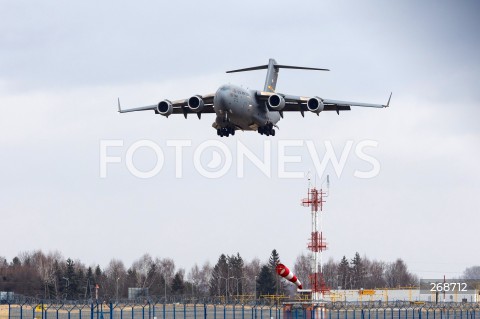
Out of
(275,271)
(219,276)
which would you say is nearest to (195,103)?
(275,271)

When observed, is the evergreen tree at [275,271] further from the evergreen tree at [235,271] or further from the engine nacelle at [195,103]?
the engine nacelle at [195,103]

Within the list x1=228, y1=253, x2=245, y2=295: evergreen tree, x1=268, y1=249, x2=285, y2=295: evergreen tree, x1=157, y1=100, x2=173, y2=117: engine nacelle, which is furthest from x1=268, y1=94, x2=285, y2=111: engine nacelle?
x1=228, y1=253, x2=245, y2=295: evergreen tree

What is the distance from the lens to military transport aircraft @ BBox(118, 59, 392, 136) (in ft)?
249

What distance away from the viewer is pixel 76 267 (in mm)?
139500

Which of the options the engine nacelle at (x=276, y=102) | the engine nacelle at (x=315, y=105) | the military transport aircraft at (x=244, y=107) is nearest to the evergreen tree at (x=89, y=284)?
the military transport aircraft at (x=244, y=107)

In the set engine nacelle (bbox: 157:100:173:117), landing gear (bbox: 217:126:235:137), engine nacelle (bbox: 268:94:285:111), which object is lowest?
landing gear (bbox: 217:126:235:137)

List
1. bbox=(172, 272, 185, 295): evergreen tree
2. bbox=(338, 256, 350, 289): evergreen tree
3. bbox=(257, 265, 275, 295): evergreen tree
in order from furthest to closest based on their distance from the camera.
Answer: bbox=(338, 256, 350, 289): evergreen tree < bbox=(172, 272, 185, 295): evergreen tree < bbox=(257, 265, 275, 295): evergreen tree

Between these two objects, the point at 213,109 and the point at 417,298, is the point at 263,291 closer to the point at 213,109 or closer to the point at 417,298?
the point at 417,298

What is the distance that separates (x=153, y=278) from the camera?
143500mm

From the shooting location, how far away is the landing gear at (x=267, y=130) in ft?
274

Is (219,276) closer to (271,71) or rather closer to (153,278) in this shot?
(153,278)

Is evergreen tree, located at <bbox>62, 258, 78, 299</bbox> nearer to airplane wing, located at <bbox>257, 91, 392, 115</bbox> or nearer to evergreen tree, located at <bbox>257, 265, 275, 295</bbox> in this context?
evergreen tree, located at <bbox>257, 265, 275, 295</bbox>

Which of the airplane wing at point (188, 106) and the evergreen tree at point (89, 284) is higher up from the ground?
the airplane wing at point (188, 106)

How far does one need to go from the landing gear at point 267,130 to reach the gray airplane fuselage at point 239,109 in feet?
1.26
